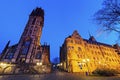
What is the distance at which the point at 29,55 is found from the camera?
49.4 m

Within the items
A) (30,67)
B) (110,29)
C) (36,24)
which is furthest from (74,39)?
(110,29)

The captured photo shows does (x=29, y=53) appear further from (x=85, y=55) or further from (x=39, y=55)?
(x=85, y=55)

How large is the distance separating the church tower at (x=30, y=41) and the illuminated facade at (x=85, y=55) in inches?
525

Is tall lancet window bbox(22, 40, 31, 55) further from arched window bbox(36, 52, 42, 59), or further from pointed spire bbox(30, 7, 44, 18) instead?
pointed spire bbox(30, 7, 44, 18)

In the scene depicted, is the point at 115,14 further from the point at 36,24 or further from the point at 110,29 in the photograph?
the point at 36,24

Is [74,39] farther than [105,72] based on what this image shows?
Yes

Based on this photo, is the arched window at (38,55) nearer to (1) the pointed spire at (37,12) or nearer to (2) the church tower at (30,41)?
(2) the church tower at (30,41)

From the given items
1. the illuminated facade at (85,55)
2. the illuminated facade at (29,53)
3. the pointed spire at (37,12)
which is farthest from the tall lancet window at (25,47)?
the illuminated facade at (85,55)

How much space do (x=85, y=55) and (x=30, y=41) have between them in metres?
24.0

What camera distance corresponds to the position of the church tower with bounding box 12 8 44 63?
49062 mm

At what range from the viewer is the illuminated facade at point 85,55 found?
51.1 meters

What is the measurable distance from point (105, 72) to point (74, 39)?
29.1 m

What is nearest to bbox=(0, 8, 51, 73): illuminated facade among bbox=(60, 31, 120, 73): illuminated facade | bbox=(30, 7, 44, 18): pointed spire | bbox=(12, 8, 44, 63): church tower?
bbox=(12, 8, 44, 63): church tower

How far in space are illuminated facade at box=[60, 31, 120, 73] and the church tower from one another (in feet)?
43.8
